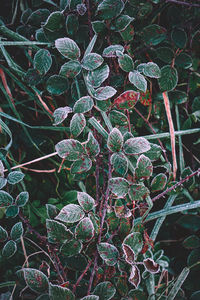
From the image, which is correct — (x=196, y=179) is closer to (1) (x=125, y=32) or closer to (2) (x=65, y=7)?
(1) (x=125, y=32)

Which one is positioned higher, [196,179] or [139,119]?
[139,119]

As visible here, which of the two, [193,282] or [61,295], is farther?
[193,282]

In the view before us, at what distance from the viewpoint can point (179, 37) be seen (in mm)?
804

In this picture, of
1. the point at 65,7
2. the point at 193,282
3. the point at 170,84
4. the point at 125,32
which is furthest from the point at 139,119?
the point at 193,282

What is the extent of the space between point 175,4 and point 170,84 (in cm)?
23

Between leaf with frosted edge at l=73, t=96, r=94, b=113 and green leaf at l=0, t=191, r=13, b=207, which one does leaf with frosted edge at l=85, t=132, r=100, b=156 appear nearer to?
leaf with frosted edge at l=73, t=96, r=94, b=113

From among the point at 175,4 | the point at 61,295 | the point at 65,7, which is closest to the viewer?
the point at 61,295

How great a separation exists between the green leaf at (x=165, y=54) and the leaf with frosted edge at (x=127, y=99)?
213 millimetres

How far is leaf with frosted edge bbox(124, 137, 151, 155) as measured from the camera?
62 centimetres

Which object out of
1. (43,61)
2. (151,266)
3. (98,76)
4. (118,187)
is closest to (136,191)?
(118,187)

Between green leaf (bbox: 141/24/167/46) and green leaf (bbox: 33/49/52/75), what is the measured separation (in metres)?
0.27

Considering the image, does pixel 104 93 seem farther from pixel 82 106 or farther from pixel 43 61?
pixel 43 61

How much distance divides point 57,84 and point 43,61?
0.06m

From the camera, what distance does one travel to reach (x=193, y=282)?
82 cm
